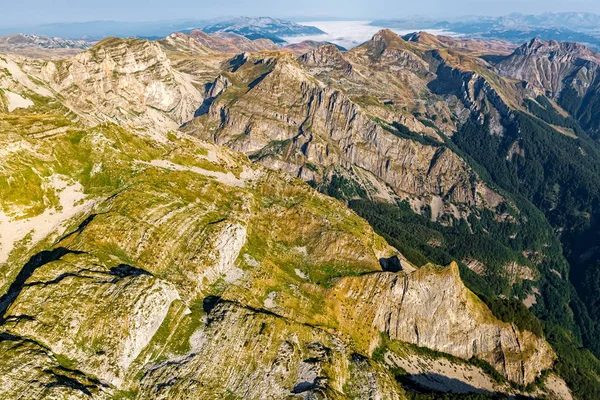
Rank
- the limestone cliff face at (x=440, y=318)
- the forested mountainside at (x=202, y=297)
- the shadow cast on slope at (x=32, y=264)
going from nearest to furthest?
1. the forested mountainside at (x=202, y=297)
2. the shadow cast on slope at (x=32, y=264)
3. the limestone cliff face at (x=440, y=318)

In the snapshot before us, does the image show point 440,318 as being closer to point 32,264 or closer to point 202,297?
point 202,297

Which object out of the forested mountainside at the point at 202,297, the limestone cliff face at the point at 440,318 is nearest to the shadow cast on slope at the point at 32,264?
the forested mountainside at the point at 202,297

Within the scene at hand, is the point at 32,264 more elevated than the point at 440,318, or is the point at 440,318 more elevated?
the point at 32,264

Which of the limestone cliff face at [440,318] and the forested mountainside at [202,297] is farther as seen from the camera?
the limestone cliff face at [440,318]

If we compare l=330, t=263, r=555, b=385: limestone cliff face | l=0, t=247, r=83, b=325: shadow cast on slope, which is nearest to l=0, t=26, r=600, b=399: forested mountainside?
l=330, t=263, r=555, b=385: limestone cliff face

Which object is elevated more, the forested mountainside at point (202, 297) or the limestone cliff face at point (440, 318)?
the forested mountainside at point (202, 297)

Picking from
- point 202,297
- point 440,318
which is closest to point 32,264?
point 202,297

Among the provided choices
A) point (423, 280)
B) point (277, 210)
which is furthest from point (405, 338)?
point (277, 210)

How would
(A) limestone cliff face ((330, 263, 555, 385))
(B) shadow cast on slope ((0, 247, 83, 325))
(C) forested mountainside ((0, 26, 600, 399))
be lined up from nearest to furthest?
(C) forested mountainside ((0, 26, 600, 399)) < (B) shadow cast on slope ((0, 247, 83, 325)) < (A) limestone cliff face ((330, 263, 555, 385))

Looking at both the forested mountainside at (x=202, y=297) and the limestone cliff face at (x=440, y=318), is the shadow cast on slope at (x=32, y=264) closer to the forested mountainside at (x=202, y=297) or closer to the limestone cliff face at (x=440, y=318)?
the forested mountainside at (x=202, y=297)

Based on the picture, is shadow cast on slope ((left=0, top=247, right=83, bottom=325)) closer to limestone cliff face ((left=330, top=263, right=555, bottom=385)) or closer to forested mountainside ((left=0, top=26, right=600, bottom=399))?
forested mountainside ((left=0, top=26, right=600, bottom=399))
